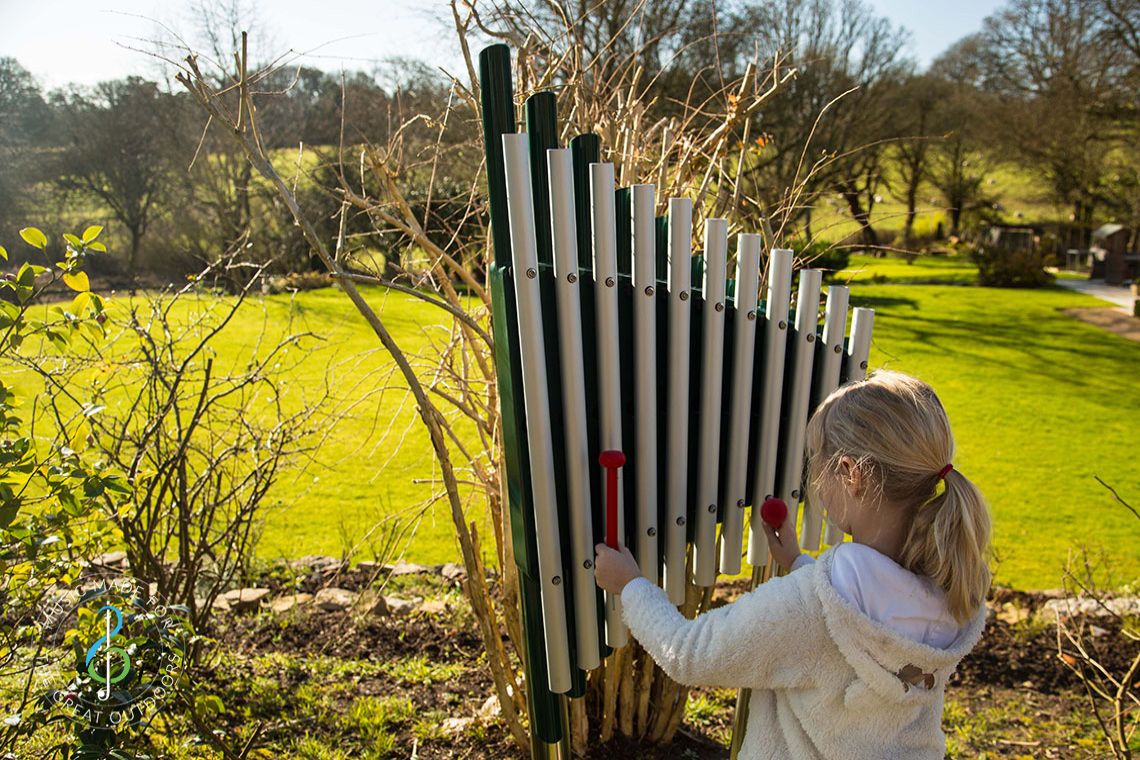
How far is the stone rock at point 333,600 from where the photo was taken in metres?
4.80

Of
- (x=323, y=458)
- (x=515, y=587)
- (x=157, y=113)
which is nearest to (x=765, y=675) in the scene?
(x=515, y=587)

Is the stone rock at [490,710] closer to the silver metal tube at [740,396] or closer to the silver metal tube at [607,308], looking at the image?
the silver metal tube at [740,396]

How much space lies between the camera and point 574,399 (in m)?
1.90

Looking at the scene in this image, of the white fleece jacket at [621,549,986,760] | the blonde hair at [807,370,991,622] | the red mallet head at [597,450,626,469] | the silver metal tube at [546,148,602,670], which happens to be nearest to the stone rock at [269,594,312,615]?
the silver metal tube at [546,148,602,670]

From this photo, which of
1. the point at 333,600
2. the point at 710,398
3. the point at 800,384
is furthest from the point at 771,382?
the point at 333,600

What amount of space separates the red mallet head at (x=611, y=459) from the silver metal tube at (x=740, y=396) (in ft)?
1.38

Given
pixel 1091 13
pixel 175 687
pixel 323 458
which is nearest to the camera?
pixel 175 687

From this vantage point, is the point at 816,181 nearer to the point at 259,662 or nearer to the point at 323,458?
the point at 323,458

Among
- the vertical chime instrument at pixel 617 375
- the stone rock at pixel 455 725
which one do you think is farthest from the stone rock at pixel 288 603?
Answer: the vertical chime instrument at pixel 617 375

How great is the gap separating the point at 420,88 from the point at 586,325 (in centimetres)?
855

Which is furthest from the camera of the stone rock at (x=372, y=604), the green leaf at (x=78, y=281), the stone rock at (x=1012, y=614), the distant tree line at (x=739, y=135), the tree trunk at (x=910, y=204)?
the tree trunk at (x=910, y=204)

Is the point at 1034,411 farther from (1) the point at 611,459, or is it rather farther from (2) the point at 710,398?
(1) the point at 611,459

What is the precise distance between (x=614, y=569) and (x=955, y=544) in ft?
2.22

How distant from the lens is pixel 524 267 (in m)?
1.81
